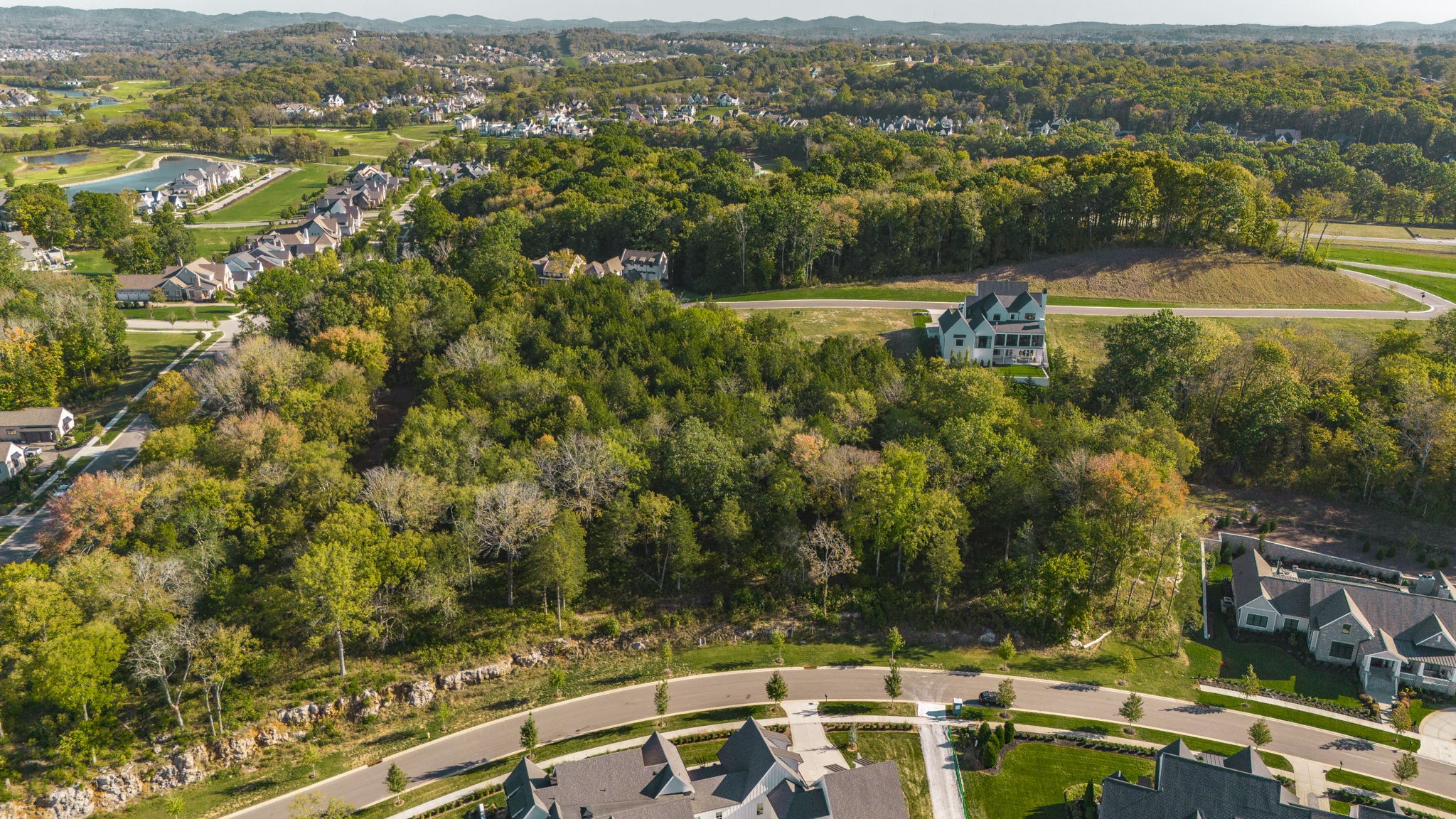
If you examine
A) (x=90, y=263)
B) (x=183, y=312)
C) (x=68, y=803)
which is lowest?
(x=68, y=803)

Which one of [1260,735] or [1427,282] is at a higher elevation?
[1427,282]

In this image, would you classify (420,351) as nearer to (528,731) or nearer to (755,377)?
(755,377)

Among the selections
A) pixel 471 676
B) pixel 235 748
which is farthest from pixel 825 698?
Answer: pixel 235 748

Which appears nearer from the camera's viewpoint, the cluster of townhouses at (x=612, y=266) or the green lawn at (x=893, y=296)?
the green lawn at (x=893, y=296)

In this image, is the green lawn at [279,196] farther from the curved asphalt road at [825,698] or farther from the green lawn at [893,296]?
the curved asphalt road at [825,698]

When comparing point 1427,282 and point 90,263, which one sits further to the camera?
point 90,263

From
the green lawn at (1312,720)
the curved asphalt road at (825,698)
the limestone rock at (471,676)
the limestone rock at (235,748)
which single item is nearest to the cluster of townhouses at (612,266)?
the limestone rock at (471,676)

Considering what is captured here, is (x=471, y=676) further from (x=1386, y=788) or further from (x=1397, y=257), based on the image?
(x=1397, y=257)
